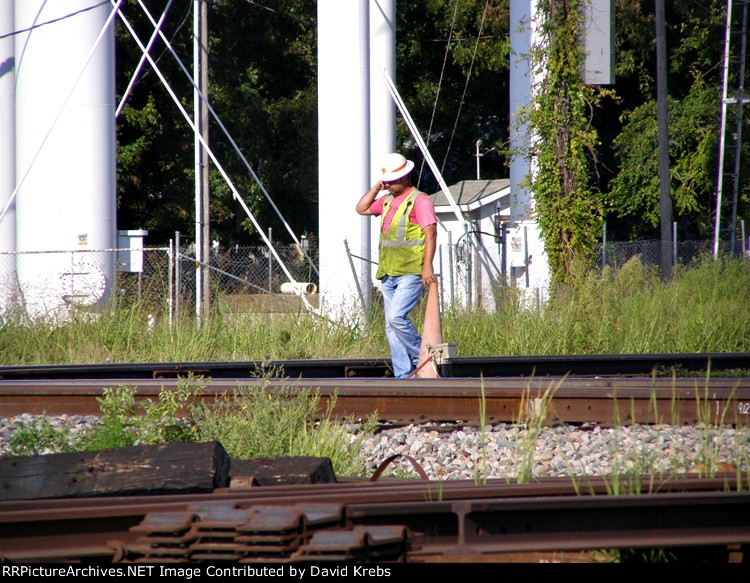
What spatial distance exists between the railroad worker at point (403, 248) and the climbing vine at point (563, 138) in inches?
226

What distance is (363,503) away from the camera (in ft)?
12.4

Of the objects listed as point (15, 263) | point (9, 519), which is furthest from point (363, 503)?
point (15, 263)

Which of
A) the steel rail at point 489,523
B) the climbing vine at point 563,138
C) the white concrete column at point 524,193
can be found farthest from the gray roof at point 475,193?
the steel rail at point 489,523

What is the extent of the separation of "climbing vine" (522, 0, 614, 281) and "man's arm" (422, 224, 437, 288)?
585 cm

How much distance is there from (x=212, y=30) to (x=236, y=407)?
99.6 ft

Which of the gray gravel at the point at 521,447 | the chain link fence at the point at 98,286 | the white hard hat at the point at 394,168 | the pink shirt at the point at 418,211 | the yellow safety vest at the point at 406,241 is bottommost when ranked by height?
the gray gravel at the point at 521,447

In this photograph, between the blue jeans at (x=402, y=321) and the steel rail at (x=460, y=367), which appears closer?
the blue jeans at (x=402, y=321)

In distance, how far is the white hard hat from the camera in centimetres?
827

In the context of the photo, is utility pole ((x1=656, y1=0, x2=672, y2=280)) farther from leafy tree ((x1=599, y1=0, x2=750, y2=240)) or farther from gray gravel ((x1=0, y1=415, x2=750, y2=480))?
gray gravel ((x1=0, y1=415, x2=750, y2=480))

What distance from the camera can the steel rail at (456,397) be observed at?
6516mm

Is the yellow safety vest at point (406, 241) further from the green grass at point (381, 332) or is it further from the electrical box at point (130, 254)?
the electrical box at point (130, 254)

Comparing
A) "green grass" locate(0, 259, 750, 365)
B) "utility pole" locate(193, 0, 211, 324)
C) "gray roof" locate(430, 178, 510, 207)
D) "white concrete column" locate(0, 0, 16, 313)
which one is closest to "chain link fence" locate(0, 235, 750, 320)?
"green grass" locate(0, 259, 750, 365)

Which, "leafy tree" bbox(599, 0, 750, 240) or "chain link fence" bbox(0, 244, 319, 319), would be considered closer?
"chain link fence" bbox(0, 244, 319, 319)

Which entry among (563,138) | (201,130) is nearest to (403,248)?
(563,138)
